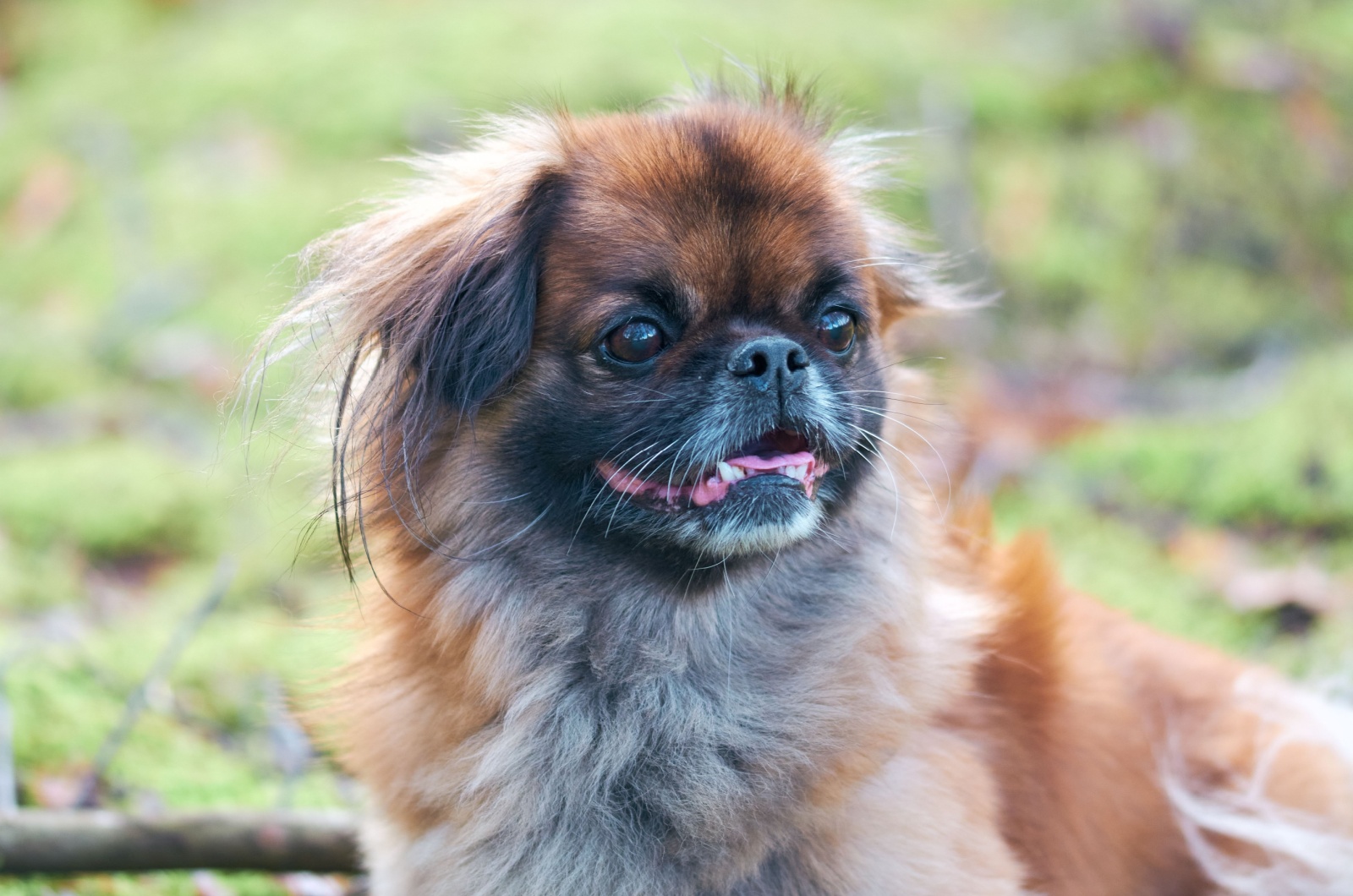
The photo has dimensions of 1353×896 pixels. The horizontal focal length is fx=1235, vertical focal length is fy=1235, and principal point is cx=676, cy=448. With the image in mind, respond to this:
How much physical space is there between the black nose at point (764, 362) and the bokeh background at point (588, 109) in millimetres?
1030

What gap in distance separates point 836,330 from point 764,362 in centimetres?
35

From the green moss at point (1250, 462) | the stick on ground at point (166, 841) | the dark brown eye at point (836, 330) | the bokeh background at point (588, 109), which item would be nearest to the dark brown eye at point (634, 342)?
the dark brown eye at point (836, 330)

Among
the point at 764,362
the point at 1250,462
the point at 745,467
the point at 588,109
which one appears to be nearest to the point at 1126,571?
the point at 1250,462

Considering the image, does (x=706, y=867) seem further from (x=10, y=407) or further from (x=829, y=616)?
(x=10, y=407)

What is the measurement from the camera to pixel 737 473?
2.67 meters

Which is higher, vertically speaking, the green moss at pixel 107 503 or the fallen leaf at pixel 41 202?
the fallen leaf at pixel 41 202

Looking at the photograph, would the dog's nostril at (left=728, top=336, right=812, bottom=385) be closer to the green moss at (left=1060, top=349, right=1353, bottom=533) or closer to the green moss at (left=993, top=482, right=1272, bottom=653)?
the green moss at (left=993, top=482, right=1272, bottom=653)

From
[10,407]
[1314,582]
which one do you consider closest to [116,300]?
[10,407]

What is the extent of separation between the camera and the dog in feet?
8.52

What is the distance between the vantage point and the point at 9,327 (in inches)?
277

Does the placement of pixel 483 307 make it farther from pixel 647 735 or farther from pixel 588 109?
pixel 588 109

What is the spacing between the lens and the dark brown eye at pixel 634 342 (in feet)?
8.47

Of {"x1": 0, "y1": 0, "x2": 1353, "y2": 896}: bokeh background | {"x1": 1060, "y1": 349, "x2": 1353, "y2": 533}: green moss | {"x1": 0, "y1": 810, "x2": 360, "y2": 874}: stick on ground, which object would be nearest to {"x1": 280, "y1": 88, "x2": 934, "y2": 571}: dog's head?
{"x1": 0, "y1": 0, "x2": 1353, "y2": 896}: bokeh background

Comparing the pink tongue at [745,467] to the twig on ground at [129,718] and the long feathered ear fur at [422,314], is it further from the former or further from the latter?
the twig on ground at [129,718]
